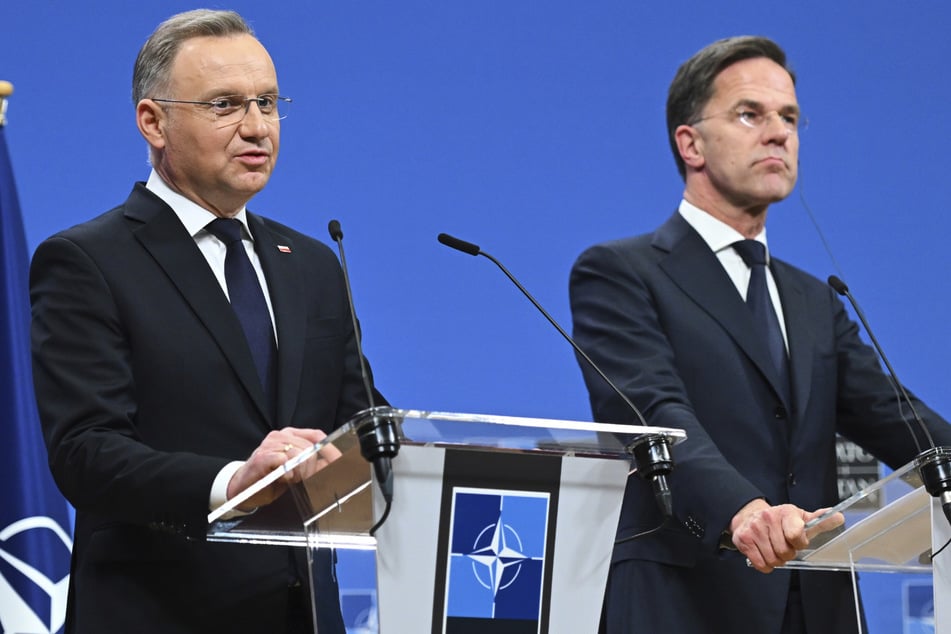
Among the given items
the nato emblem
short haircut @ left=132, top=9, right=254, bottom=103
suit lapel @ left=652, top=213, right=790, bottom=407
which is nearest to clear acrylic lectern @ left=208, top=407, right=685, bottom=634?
the nato emblem

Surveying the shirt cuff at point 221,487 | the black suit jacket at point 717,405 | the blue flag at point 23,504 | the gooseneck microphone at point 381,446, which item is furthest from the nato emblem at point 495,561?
the blue flag at point 23,504

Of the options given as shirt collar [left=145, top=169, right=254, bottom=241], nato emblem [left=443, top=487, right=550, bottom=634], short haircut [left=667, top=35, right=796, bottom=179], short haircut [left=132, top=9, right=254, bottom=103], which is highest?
short haircut [left=667, top=35, right=796, bottom=179]

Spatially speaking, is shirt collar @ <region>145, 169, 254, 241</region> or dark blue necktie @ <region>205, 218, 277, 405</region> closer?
dark blue necktie @ <region>205, 218, 277, 405</region>

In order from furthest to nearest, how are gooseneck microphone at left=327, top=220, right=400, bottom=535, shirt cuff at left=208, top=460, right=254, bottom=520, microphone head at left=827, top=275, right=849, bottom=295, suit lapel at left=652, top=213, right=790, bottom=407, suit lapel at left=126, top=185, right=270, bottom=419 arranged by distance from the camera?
suit lapel at left=652, top=213, right=790, bottom=407
microphone head at left=827, top=275, right=849, bottom=295
suit lapel at left=126, top=185, right=270, bottom=419
shirt cuff at left=208, top=460, right=254, bottom=520
gooseneck microphone at left=327, top=220, right=400, bottom=535

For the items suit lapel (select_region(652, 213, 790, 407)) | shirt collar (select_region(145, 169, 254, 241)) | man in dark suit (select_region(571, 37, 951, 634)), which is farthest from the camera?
suit lapel (select_region(652, 213, 790, 407))

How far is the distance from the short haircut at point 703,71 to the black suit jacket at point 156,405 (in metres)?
1.30

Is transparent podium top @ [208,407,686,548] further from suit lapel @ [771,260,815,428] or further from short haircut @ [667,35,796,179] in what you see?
short haircut @ [667,35,796,179]

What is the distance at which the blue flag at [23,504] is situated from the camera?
9.48 feet

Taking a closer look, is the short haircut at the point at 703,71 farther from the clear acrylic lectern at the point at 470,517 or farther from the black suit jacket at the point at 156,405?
the clear acrylic lectern at the point at 470,517

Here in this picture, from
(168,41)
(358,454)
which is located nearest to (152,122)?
(168,41)

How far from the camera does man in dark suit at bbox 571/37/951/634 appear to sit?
2547mm

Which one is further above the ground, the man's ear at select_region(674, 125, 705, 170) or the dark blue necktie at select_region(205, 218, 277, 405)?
the man's ear at select_region(674, 125, 705, 170)

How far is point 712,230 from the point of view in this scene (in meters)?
3.01

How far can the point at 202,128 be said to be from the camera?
7.58ft
